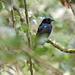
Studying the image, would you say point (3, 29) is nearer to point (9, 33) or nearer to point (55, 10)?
point (9, 33)

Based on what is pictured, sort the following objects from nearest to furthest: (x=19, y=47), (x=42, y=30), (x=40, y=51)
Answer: (x=19, y=47)
(x=40, y=51)
(x=42, y=30)

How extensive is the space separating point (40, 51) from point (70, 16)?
4.34m

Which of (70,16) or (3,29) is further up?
(3,29)

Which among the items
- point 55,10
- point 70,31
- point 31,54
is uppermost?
point 31,54

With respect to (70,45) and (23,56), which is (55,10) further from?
(23,56)

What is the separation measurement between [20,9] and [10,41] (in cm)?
235

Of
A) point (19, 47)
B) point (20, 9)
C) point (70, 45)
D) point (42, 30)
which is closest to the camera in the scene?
point (19, 47)

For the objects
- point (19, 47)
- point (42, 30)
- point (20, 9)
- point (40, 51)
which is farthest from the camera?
point (42, 30)

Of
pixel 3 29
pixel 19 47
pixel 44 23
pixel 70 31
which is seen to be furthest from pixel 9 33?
pixel 70 31

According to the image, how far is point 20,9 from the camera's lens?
3.00 m

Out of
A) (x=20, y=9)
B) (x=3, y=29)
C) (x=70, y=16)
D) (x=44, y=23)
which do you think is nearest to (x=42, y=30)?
(x=44, y=23)

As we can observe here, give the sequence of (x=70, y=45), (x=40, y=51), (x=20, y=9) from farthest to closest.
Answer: (x=20, y=9)
(x=70, y=45)
(x=40, y=51)

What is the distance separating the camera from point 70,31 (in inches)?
212

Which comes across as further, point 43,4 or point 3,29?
point 43,4
